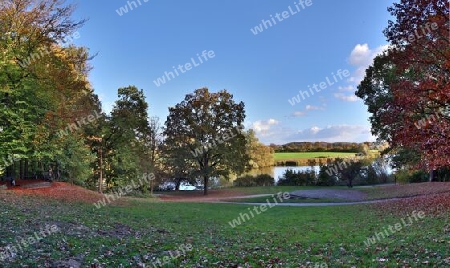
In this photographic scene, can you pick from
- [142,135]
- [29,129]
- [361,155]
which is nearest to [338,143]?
[361,155]

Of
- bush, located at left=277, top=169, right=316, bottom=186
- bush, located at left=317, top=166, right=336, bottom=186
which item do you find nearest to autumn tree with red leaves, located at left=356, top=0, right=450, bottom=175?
bush, located at left=317, top=166, right=336, bottom=186

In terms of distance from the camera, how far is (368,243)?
8.52 meters

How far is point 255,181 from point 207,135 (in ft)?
35.0

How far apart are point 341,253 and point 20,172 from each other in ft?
88.1

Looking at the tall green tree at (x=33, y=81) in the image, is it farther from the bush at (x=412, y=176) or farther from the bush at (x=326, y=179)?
the bush at (x=412, y=176)

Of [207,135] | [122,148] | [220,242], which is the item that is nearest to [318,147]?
[207,135]

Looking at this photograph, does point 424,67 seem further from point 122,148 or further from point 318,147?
point 318,147

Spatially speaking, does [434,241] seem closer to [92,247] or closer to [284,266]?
[284,266]

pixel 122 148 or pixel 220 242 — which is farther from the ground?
pixel 122 148

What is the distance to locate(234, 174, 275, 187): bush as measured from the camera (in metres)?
40.8

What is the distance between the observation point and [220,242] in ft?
31.6

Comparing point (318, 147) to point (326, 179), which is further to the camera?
point (318, 147)

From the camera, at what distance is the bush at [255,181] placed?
40794 millimetres

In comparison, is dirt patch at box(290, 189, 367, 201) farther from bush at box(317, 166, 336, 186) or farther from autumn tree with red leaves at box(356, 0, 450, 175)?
autumn tree with red leaves at box(356, 0, 450, 175)
